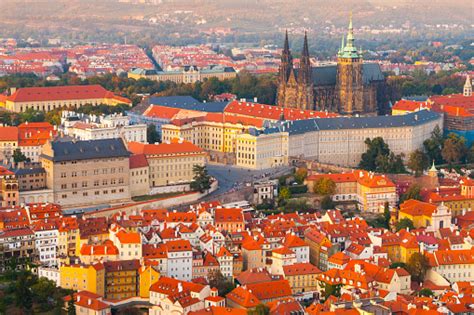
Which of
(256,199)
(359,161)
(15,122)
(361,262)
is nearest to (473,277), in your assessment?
(361,262)

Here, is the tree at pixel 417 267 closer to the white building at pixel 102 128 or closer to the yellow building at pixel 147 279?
the yellow building at pixel 147 279

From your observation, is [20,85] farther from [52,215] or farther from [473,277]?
[473,277]

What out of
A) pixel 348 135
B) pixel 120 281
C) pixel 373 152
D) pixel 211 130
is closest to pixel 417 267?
pixel 120 281

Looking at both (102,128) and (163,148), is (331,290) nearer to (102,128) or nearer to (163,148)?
(163,148)

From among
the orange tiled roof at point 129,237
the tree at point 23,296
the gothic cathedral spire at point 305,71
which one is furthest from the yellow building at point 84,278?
the gothic cathedral spire at point 305,71

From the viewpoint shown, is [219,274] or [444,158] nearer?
[219,274]

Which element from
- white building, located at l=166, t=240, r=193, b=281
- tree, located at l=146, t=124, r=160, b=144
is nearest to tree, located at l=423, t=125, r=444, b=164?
tree, located at l=146, t=124, r=160, b=144
